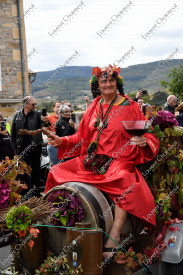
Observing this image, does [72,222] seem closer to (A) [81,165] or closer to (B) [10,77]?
(A) [81,165]

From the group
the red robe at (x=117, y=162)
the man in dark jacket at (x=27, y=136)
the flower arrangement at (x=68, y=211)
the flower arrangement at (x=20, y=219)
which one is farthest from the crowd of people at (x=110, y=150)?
the man in dark jacket at (x=27, y=136)

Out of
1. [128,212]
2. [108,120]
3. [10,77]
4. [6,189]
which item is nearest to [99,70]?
[108,120]

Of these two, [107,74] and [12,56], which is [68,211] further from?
[12,56]

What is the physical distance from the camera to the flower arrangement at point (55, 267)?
3.52 metres

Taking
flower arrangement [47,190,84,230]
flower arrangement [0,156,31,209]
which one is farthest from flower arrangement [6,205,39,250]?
flower arrangement [47,190,84,230]

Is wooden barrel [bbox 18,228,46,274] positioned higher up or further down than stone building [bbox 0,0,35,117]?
further down

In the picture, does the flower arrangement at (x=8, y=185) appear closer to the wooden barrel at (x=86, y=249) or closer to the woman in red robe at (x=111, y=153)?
the wooden barrel at (x=86, y=249)

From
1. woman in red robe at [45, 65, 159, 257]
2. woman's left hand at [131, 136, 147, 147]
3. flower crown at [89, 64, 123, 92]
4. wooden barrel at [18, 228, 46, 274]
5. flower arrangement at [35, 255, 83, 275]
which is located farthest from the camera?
flower crown at [89, 64, 123, 92]

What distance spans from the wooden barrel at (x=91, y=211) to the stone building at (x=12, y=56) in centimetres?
1390

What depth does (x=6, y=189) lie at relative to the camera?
11.0ft

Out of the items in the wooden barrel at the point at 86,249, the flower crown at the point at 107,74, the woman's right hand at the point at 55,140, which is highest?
the flower crown at the point at 107,74

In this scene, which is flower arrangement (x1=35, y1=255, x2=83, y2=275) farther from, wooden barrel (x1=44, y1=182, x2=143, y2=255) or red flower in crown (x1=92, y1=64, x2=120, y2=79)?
red flower in crown (x1=92, y1=64, x2=120, y2=79)

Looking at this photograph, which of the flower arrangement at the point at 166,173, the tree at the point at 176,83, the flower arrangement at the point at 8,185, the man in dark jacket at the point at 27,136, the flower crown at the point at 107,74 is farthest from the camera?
the tree at the point at 176,83

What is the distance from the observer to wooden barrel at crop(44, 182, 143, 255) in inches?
148
